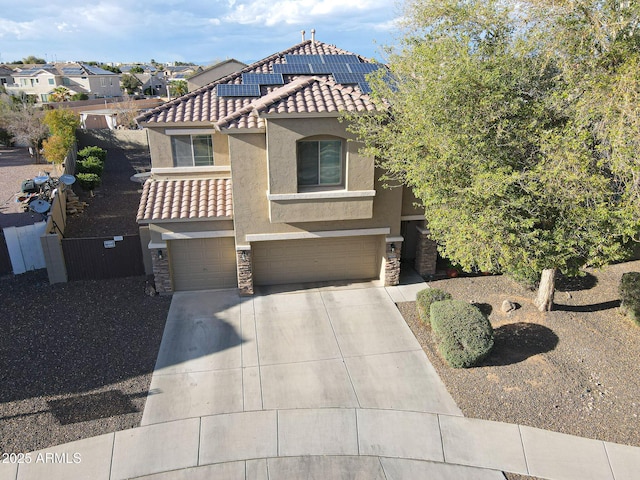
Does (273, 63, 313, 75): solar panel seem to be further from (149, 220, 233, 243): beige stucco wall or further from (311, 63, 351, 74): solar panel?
(149, 220, 233, 243): beige stucco wall

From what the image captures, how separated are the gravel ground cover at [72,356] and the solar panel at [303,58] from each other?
965 centimetres

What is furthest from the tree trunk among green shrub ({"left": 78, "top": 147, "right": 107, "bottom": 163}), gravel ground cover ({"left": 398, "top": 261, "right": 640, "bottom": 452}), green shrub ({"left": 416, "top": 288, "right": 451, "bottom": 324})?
green shrub ({"left": 78, "top": 147, "right": 107, "bottom": 163})

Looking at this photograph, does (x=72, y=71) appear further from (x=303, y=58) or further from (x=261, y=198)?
(x=261, y=198)

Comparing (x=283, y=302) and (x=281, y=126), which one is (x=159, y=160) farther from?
(x=283, y=302)

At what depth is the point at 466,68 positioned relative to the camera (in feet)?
32.9

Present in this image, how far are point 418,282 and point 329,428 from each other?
7.37 metres

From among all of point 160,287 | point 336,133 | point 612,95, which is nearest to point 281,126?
point 336,133

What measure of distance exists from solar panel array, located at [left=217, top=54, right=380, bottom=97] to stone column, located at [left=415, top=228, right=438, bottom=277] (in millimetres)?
5108

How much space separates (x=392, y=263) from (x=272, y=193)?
465cm

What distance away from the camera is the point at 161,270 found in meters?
14.2

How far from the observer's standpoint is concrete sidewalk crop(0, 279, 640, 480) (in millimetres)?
8273

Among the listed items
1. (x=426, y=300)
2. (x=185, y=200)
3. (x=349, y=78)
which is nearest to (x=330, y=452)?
(x=426, y=300)

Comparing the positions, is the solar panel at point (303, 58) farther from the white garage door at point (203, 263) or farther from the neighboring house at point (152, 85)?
the neighboring house at point (152, 85)

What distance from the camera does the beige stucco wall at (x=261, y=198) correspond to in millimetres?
13016
